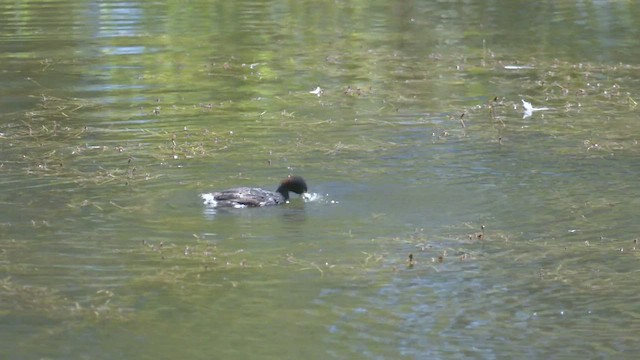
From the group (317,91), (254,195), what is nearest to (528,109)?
(317,91)

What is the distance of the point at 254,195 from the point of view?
40.0 feet

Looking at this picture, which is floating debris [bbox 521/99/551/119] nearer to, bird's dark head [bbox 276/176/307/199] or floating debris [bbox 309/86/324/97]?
floating debris [bbox 309/86/324/97]

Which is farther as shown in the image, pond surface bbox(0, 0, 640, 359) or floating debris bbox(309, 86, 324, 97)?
floating debris bbox(309, 86, 324, 97)

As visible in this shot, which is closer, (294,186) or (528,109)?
(294,186)

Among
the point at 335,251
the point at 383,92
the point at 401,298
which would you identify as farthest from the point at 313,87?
the point at 401,298

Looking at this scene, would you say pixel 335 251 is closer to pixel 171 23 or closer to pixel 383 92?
pixel 383 92

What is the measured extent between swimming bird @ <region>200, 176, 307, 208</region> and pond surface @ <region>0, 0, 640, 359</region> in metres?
0.13

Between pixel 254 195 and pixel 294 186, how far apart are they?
1.44 ft

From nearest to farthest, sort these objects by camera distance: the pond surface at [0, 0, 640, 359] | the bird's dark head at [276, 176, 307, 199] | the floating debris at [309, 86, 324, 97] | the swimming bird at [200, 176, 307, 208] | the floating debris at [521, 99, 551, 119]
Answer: the pond surface at [0, 0, 640, 359] < the swimming bird at [200, 176, 307, 208] < the bird's dark head at [276, 176, 307, 199] < the floating debris at [521, 99, 551, 119] < the floating debris at [309, 86, 324, 97]

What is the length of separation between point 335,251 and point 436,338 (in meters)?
2.07

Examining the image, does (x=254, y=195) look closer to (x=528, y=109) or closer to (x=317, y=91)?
(x=528, y=109)

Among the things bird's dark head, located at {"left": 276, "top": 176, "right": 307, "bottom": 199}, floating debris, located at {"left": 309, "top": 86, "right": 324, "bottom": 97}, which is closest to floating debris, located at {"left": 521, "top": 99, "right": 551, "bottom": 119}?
floating debris, located at {"left": 309, "top": 86, "right": 324, "bottom": 97}

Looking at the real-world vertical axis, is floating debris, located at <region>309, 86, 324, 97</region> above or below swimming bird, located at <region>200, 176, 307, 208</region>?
below

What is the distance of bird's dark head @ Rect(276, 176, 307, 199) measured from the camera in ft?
40.8
